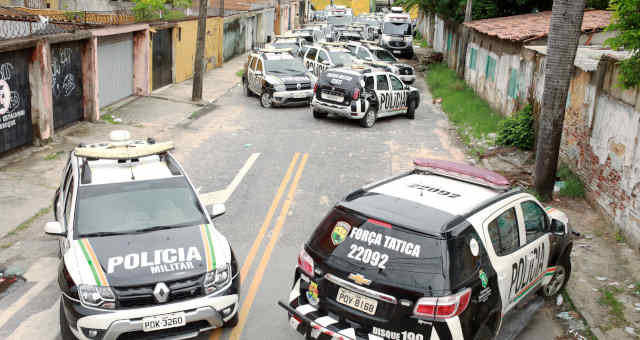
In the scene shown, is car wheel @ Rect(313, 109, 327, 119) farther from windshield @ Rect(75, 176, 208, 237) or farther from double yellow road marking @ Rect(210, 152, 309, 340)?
windshield @ Rect(75, 176, 208, 237)

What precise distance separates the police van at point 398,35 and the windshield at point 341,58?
46.6 ft

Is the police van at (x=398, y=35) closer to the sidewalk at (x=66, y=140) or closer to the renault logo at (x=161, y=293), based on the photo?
the sidewalk at (x=66, y=140)

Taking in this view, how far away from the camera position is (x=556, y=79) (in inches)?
466

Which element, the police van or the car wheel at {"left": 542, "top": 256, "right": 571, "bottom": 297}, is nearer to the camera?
the car wheel at {"left": 542, "top": 256, "right": 571, "bottom": 297}

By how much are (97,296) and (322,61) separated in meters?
21.8

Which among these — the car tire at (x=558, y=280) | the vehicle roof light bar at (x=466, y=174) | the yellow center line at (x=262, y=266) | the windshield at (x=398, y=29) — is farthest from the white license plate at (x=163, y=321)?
the windshield at (x=398, y=29)

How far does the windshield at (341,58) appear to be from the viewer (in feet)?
87.9

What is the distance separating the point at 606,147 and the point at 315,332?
26.3ft

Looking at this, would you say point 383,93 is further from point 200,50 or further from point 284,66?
point 200,50

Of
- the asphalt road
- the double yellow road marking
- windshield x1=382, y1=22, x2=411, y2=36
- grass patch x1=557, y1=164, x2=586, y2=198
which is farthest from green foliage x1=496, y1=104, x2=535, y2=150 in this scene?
windshield x1=382, y1=22, x2=411, y2=36

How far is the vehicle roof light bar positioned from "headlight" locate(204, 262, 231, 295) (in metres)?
2.56

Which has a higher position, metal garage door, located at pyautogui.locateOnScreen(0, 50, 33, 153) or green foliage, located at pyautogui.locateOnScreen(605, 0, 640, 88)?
green foliage, located at pyautogui.locateOnScreen(605, 0, 640, 88)

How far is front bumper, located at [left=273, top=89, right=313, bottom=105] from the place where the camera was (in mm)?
22703

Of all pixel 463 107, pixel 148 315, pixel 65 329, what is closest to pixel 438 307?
pixel 148 315
